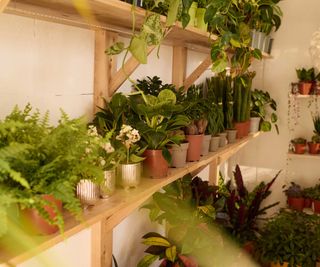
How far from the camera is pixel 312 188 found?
11.8 ft

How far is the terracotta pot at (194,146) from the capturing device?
5.90 feet

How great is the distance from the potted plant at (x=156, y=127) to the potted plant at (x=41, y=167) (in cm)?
54

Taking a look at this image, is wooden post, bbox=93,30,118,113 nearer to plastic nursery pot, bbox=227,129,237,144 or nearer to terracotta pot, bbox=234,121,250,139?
plastic nursery pot, bbox=227,129,237,144

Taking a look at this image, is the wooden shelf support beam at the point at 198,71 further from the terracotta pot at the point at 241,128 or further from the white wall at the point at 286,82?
the white wall at the point at 286,82

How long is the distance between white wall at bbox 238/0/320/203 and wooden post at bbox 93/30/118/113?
7.99ft

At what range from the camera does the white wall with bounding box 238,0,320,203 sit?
11.8ft

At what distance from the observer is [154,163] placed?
59.1 inches

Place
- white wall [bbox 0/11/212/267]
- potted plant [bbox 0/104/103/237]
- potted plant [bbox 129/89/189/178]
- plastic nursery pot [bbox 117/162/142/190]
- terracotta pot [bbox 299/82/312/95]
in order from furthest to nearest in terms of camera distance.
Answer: terracotta pot [bbox 299/82/312/95]
potted plant [bbox 129/89/189/178]
plastic nursery pot [bbox 117/162/142/190]
white wall [bbox 0/11/212/267]
potted plant [bbox 0/104/103/237]

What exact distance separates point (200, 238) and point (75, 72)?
3.69 ft

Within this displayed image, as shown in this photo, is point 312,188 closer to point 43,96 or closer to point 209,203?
point 209,203

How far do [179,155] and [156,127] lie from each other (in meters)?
0.23

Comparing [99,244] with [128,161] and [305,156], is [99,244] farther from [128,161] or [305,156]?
[305,156]

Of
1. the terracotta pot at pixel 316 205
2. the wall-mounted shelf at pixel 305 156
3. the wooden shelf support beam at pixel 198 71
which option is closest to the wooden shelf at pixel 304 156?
the wall-mounted shelf at pixel 305 156

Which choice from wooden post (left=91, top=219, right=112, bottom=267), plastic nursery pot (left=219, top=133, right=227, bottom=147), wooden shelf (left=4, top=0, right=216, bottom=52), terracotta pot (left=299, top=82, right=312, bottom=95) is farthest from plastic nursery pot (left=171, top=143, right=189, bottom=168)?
terracotta pot (left=299, top=82, right=312, bottom=95)
